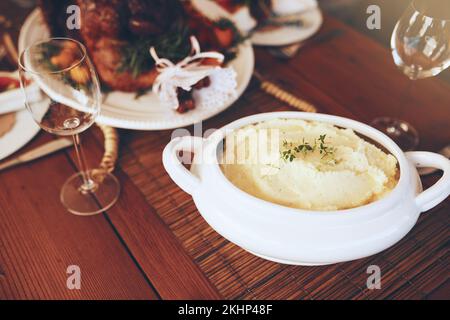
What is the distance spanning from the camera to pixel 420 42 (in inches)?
34.8

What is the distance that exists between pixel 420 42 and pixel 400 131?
8.4 inches

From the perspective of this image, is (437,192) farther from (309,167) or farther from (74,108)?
(74,108)

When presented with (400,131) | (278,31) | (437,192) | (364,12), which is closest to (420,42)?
(400,131)

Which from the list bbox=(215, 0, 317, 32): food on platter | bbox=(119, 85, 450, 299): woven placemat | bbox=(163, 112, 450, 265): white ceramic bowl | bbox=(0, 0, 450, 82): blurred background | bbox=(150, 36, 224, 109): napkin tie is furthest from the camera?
bbox=(0, 0, 450, 82): blurred background

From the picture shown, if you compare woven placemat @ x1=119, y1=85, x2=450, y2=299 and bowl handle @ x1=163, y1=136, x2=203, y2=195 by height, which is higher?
bowl handle @ x1=163, y1=136, x2=203, y2=195

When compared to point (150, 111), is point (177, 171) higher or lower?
higher

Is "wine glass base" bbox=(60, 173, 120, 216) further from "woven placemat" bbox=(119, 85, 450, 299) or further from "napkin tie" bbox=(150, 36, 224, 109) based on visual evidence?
"napkin tie" bbox=(150, 36, 224, 109)

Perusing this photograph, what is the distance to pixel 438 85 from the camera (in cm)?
111

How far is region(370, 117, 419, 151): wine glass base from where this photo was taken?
0.96m

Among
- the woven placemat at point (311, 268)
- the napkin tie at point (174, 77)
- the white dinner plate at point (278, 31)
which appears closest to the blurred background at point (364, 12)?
the white dinner plate at point (278, 31)

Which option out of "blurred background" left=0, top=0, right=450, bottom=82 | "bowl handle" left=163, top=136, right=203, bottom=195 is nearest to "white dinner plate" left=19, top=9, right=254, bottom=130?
"bowl handle" left=163, top=136, right=203, bottom=195

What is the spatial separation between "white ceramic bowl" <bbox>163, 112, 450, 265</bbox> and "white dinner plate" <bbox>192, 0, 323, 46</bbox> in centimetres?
71
